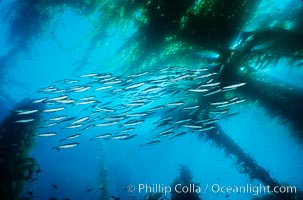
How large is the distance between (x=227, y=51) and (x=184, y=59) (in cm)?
171

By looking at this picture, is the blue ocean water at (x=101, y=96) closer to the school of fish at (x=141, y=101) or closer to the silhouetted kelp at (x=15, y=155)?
the school of fish at (x=141, y=101)

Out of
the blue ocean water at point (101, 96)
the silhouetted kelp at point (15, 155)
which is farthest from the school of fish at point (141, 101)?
the silhouetted kelp at point (15, 155)

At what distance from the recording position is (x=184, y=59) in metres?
9.81

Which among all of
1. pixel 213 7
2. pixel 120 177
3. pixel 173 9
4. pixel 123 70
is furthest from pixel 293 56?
pixel 120 177

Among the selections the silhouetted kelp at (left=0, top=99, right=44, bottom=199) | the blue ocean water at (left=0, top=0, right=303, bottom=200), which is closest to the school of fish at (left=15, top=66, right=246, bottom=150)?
the blue ocean water at (left=0, top=0, right=303, bottom=200)

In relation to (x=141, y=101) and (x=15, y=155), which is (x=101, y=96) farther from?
(x=15, y=155)

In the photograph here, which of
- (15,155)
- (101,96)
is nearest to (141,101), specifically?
(15,155)

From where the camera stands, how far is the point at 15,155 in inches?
318

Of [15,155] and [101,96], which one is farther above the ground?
[101,96]

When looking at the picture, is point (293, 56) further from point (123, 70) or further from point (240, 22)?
point (123, 70)

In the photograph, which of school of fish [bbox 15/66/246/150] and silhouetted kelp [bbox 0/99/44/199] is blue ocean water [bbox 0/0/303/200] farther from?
silhouetted kelp [bbox 0/99/44/199]

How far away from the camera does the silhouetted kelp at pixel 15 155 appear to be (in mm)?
7328

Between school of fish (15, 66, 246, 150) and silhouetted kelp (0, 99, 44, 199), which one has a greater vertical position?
school of fish (15, 66, 246, 150)

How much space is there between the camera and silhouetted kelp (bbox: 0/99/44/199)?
733cm
